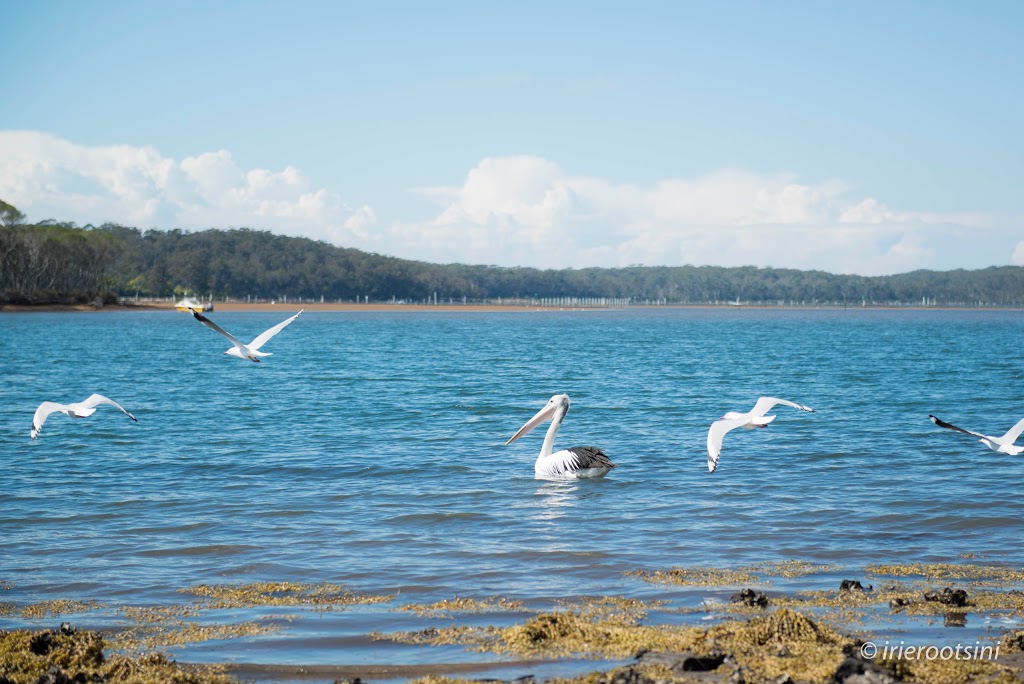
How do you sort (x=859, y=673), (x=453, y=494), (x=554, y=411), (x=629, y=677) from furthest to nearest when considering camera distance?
(x=554, y=411), (x=453, y=494), (x=629, y=677), (x=859, y=673)

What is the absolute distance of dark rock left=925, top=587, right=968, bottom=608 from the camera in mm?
9891

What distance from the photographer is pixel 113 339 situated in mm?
81062

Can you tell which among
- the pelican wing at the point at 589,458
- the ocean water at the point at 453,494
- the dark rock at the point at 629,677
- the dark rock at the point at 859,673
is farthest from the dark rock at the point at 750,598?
the pelican wing at the point at 589,458

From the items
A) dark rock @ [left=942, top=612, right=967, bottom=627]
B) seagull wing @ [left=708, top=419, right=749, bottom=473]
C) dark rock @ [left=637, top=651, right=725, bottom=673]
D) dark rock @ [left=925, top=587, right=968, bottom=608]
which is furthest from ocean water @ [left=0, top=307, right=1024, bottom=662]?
dark rock @ [left=637, top=651, right=725, bottom=673]

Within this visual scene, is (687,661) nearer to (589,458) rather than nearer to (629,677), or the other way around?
(629,677)

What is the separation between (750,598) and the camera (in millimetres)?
10039

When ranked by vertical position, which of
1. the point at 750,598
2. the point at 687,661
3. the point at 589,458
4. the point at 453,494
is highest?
the point at 589,458

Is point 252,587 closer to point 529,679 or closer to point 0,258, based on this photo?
point 529,679

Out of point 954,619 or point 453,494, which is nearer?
point 954,619

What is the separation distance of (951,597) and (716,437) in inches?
139

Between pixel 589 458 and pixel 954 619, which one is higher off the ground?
pixel 589 458

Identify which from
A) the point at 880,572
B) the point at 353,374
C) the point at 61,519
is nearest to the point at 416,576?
the point at 880,572

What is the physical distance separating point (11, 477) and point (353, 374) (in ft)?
97.0

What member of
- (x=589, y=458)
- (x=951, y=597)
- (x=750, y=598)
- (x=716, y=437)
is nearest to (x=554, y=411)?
(x=589, y=458)
